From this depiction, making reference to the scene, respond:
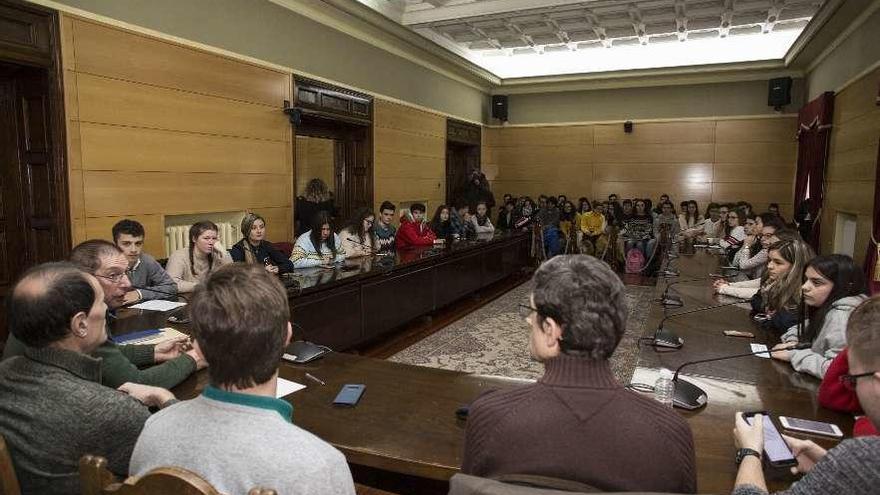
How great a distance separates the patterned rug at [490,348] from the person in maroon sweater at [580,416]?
8.87ft

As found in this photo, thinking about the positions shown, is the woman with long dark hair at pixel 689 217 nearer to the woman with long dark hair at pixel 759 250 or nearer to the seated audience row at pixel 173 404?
the woman with long dark hair at pixel 759 250

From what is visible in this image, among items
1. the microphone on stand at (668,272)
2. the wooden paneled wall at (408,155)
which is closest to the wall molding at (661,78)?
the wooden paneled wall at (408,155)

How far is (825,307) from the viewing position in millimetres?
2254

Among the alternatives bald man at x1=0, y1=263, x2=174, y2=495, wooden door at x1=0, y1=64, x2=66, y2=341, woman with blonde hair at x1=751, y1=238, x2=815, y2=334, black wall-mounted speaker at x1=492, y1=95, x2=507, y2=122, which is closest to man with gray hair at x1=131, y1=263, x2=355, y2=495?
bald man at x1=0, y1=263, x2=174, y2=495

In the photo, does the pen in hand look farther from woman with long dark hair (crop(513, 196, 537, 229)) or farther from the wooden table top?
woman with long dark hair (crop(513, 196, 537, 229))

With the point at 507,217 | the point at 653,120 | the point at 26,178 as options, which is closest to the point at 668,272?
the point at 26,178

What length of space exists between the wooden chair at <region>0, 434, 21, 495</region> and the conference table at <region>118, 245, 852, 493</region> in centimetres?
69

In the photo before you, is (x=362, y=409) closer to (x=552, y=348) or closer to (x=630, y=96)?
(x=552, y=348)

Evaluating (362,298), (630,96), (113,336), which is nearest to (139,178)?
(362,298)

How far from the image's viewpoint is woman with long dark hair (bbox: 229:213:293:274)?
14.0ft

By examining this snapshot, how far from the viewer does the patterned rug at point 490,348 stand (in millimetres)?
4199

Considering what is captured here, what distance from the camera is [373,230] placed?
594cm

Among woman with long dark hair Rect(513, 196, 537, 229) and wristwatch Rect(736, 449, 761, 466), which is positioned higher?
woman with long dark hair Rect(513, 196, 537, 229)

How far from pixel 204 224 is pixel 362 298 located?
1336 mm
